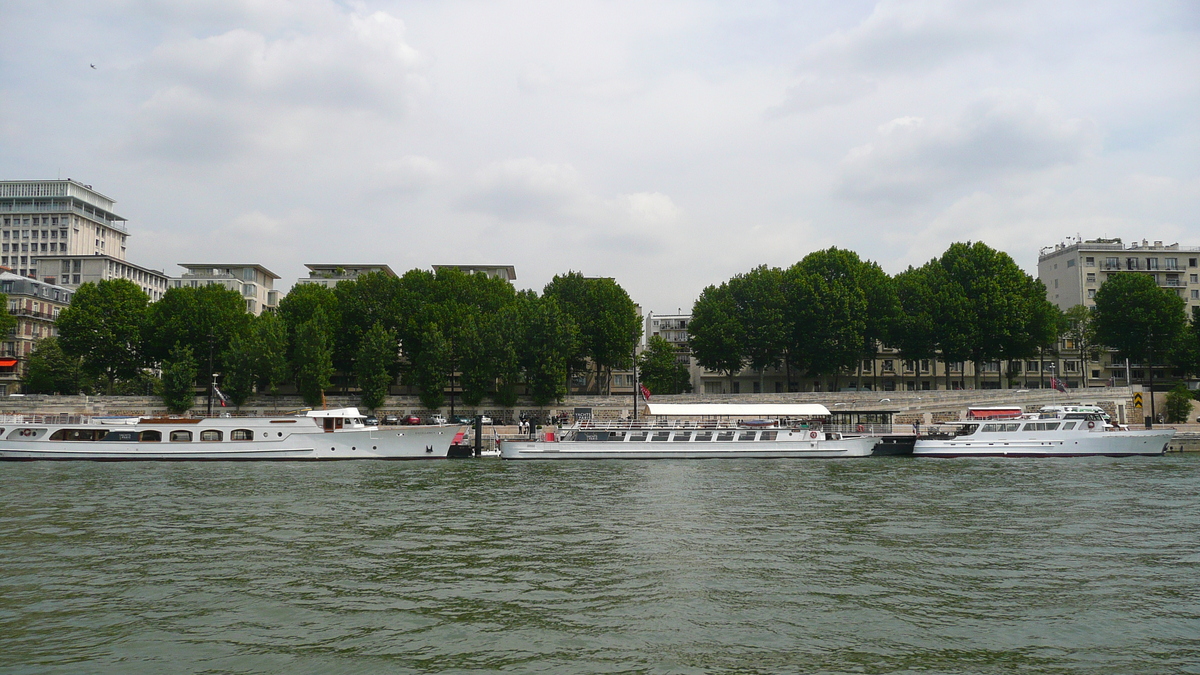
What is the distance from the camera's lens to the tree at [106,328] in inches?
3049

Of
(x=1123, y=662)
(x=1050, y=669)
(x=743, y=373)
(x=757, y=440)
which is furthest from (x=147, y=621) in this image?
(x=743, y=373)

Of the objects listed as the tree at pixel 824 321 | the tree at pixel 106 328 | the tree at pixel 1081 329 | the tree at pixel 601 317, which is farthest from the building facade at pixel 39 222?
the tree at pixel 1081 329

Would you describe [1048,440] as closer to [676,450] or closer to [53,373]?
[676,450]

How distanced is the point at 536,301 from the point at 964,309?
40895mm

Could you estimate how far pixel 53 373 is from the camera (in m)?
81.9

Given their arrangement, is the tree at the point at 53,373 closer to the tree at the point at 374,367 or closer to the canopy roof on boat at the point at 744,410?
the tree at the point at 374,367

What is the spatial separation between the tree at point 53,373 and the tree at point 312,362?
82.1 ft

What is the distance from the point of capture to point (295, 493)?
1251 inches

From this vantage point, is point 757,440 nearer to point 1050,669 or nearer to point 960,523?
point 960,523

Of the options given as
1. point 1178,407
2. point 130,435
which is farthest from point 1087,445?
point 130,435

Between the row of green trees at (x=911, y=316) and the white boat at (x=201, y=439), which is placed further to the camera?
the row of green trees at (x=911, y=316)

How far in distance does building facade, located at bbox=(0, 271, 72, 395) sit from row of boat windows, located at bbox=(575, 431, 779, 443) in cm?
7098

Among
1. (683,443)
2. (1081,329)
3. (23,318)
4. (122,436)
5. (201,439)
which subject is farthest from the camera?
(23,318)

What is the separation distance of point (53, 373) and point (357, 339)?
29.6 metres
